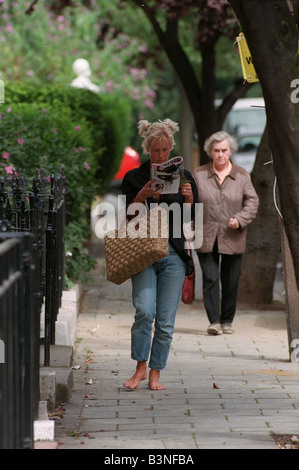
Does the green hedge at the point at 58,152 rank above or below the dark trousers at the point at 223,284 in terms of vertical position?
above

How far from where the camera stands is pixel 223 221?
893cm

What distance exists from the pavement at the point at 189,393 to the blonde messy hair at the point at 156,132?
1.65 m

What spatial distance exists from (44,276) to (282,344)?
2.59 meters

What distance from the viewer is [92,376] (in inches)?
275

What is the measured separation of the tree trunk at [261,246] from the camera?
33.5ft

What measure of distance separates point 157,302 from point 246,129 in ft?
67.8

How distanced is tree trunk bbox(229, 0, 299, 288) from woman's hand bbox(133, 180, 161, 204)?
1345 mm

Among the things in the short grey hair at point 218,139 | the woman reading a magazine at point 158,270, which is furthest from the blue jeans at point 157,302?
the short grey hair at point 218,139

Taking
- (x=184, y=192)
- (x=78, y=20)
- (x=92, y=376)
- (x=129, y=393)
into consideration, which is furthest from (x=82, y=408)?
(x=78, y=20)

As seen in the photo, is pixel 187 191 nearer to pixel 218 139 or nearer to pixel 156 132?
pixel 156 132

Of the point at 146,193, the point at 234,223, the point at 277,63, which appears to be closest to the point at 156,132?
the point at 146,193

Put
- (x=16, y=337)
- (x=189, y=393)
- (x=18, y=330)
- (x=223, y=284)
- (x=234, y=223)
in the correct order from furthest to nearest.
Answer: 1. (x=223, y=284)
2. (x=234, y=223)
3. (x=189, y=393)
4. (x=18, y=330)
5. (x=16, y=337)

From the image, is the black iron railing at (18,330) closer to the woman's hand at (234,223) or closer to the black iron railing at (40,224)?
the black iron railing at (40,224)
